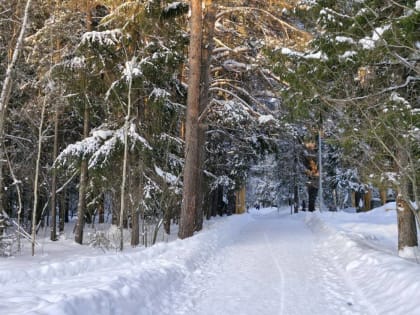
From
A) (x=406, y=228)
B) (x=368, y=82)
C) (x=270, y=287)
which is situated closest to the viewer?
(x=270, y=287)

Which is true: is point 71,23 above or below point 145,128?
above

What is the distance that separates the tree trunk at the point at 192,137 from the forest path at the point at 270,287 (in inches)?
103

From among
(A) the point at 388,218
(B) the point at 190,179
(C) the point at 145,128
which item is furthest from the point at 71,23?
(A) the point at 388,218

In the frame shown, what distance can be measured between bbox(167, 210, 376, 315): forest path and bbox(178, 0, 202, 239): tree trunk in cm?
260

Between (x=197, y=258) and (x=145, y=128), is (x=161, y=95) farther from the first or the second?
(x=197, y=258)

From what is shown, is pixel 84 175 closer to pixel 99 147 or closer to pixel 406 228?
pixel 99 147

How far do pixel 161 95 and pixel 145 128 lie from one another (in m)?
1.73

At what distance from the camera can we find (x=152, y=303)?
516 centimetres

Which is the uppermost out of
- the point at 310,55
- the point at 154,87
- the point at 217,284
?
the point at 154,87

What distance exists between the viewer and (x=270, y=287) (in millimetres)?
6285

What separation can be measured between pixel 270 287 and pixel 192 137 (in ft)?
21.8

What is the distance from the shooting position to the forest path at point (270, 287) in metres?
5.19


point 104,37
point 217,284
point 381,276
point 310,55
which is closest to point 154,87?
point 104,37

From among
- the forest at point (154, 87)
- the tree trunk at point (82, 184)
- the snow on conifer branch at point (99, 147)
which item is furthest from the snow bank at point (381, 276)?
the tree trunk at point (82, 184)
